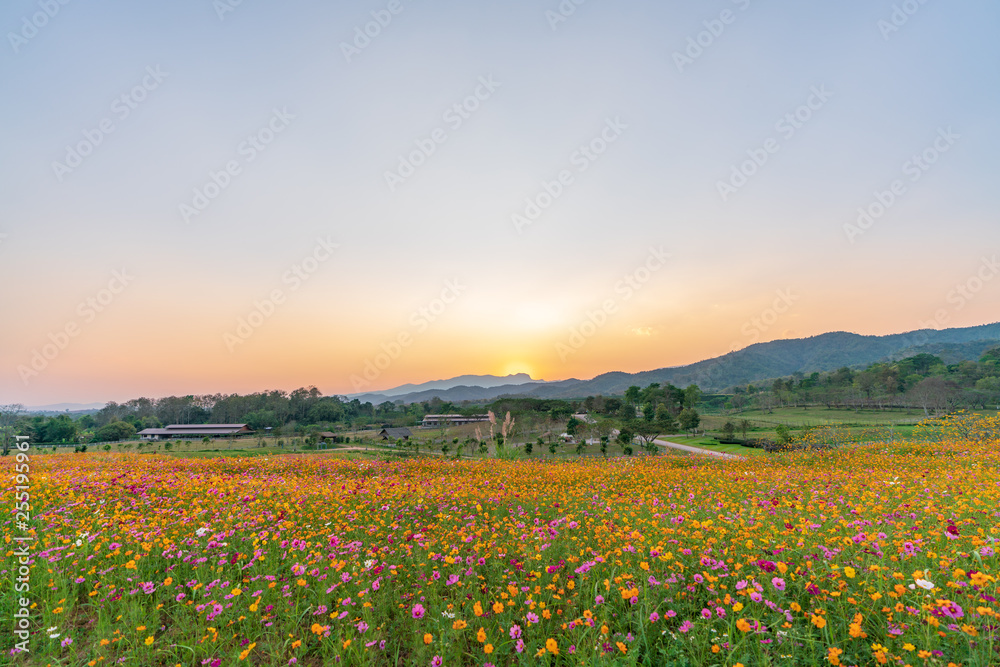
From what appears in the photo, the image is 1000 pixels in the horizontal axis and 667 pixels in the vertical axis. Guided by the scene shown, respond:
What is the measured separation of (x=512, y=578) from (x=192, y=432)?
348ft

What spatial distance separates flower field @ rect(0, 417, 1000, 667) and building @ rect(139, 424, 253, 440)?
86800mm

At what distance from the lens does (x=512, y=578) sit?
15.0 ft

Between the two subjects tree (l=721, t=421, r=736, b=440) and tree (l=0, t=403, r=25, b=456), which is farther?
tree (l=721, t=421, r=736, b=440)

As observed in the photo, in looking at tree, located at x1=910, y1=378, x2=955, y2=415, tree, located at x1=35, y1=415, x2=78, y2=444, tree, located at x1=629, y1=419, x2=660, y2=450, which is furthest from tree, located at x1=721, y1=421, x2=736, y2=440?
tree, located at x1=35, y1=415, x2=78, y2=444

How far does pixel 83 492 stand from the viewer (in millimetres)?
7824

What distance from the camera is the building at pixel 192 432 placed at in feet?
264

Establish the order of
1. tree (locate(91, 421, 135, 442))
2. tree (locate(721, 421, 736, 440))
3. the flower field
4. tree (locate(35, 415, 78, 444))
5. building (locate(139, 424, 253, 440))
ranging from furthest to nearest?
building (locate(139, 424, 253, 440)) → tree (locate(91, 421, 135, 442)) → tree (locate(35, 415, 78, 444)) → tree (locate(721, 421, 736, 440)) → the flower field

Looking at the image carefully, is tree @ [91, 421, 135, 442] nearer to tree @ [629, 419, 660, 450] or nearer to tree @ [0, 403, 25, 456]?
tree @ [0, 403, 25, 456]

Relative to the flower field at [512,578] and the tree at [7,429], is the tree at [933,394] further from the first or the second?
the tree at [7,429]

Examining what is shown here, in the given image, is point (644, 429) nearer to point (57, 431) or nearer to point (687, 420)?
point (687, 420)

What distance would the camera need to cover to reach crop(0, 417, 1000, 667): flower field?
3217 mm

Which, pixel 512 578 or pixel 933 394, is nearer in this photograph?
pixel 512 578

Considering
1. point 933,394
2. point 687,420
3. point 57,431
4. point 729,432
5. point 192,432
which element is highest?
point 57,431

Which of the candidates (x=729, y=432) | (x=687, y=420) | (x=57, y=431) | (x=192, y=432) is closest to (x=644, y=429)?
(x=729, y=432)
